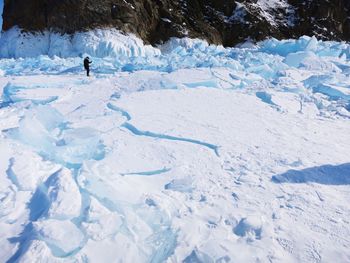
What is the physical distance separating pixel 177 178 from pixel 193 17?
3529 cm

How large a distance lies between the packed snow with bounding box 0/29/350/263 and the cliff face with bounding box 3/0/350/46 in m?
24.3

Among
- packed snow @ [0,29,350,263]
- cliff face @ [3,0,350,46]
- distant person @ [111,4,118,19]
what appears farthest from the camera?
distant person @ [111,4,118,19]

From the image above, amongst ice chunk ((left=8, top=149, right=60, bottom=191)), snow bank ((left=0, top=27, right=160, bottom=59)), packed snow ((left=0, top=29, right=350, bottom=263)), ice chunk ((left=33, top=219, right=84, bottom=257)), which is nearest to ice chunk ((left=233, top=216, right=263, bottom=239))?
packed snow ((left=0, top=29, right=350, bottom=263))

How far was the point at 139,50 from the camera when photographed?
27344 mm

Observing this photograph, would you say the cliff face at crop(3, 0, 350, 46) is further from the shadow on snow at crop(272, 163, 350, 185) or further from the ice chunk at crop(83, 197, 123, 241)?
the ice chunk at crop(83, 197, 123, 241)

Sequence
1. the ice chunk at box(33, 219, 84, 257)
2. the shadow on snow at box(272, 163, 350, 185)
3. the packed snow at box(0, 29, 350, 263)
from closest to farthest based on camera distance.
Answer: the ice chunk at box(33, 219, 84, 257)
the packed snow at box(0, 29, 350, 263)
the shadow on snow at box(272, 163, 350, 185)

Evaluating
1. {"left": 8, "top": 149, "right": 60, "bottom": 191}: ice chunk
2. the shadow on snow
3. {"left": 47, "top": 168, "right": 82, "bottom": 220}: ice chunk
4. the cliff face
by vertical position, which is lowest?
the cliff face

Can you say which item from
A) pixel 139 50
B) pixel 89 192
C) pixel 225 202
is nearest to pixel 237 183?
pixel 225 202

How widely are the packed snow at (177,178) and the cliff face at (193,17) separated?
79.8ft

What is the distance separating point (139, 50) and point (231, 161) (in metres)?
24.3

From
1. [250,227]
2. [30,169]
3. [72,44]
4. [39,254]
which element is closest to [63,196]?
[39,254]

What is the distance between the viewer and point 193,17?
36.8 metres

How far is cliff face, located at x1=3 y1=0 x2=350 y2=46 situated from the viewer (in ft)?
96.4

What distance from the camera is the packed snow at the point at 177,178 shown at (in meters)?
2.78
